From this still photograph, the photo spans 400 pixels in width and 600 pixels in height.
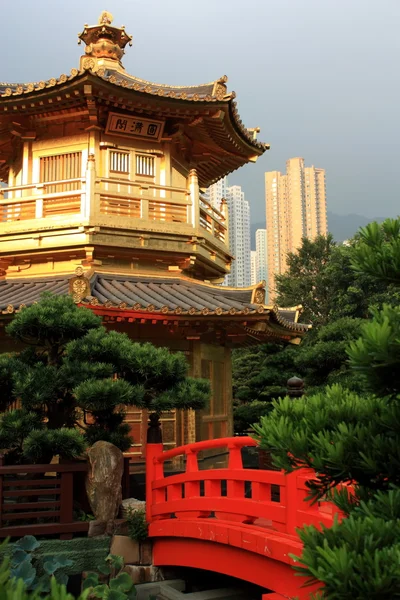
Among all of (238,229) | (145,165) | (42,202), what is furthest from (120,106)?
(238,229)

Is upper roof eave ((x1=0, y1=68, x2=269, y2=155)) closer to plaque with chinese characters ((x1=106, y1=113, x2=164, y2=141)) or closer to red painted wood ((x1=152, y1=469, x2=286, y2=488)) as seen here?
plaque with chinese characters ((x1=106, y1=113, x2=164, y2=141))

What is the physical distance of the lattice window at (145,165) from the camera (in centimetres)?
1302

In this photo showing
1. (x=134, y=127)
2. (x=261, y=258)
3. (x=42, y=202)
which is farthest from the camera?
(x=261, y=258)

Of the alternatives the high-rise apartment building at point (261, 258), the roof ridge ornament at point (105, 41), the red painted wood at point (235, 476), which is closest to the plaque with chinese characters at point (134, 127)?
the roof ridge ornament at point (105, 41)

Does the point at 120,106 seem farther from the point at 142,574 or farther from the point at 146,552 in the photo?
the point at 142,574

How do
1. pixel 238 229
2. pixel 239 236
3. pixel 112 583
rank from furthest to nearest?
pixel 238 229
pixel 239 236
pixel 112 583


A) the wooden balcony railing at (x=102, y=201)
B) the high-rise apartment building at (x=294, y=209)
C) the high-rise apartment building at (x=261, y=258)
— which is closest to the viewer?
the wooden balcony railing at (x=102, y=201)

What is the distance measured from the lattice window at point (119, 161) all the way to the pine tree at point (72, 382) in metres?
5.19

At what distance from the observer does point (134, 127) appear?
12.8 m

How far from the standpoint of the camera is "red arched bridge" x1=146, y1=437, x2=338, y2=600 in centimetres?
543

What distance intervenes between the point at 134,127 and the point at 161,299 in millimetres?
4120

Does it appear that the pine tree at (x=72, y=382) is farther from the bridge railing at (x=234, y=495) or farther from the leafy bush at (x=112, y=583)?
the leafy bush at (x=112, y=583)

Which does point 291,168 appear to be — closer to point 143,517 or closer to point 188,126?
point 188,126

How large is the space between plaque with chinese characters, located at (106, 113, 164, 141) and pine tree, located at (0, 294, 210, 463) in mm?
5546
